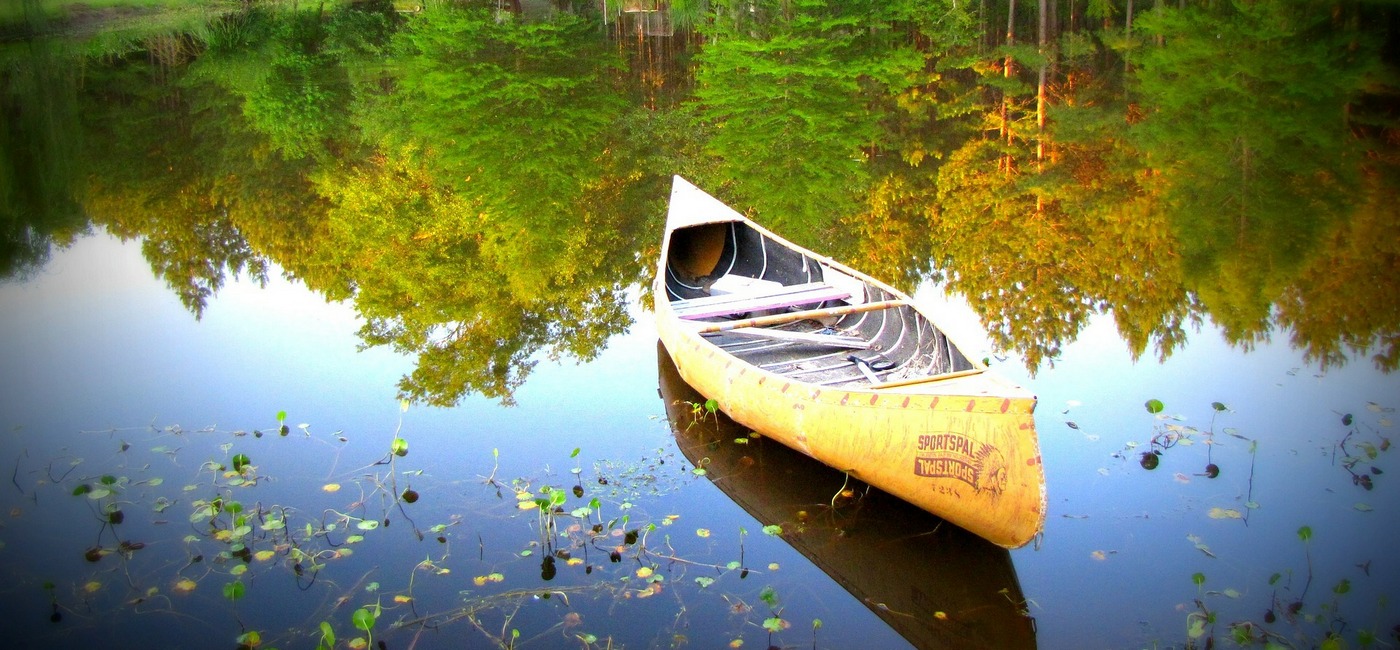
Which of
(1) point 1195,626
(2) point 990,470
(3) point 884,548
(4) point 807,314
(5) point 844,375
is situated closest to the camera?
(1) point 1195,626

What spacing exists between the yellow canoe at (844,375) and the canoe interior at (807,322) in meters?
0.02

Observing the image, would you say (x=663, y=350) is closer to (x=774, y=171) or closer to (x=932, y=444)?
(x=932, y=444)

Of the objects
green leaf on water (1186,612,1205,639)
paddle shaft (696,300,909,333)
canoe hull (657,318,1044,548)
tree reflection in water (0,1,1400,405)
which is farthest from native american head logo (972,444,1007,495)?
tree reflection in water (0,1,1400,405)

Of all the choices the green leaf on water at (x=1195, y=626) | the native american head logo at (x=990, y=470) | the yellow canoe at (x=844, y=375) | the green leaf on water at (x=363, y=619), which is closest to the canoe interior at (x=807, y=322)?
the yellow canoe at (x=844, y=375)

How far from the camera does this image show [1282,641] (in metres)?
5.86

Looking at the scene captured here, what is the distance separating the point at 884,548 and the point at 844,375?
6.53 ft

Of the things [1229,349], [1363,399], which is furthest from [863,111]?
[1363,399]

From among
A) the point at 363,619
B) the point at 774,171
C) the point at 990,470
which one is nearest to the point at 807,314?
the point at 990,470

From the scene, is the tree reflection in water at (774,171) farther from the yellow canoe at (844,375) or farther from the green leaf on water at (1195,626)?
the green leaf on water at (1195,626)

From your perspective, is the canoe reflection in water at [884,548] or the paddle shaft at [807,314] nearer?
the canoe reflection in water at [884,548]

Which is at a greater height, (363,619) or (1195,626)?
(363,619)

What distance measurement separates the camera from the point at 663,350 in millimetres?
11336

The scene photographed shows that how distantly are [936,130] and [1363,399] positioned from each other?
1352 centimetres

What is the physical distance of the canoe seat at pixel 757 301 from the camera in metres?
9.95
